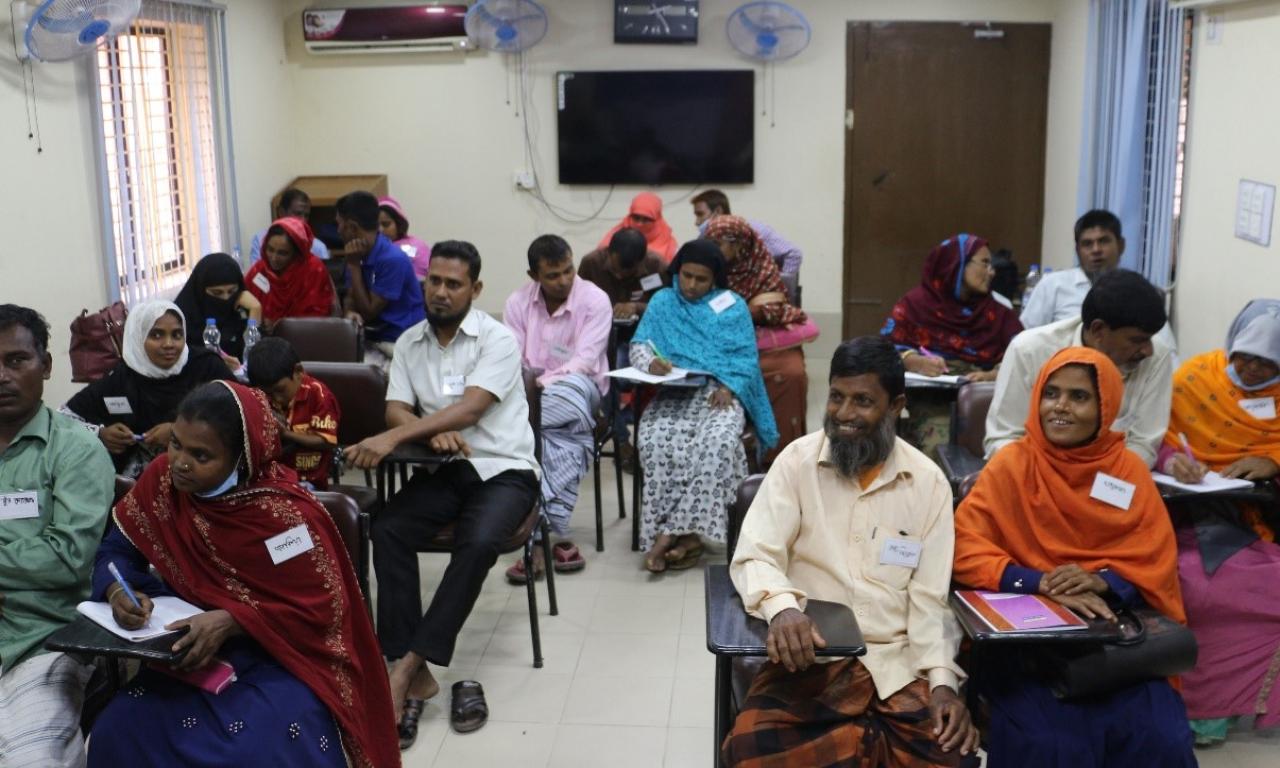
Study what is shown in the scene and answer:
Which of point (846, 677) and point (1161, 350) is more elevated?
point (1161, 350)

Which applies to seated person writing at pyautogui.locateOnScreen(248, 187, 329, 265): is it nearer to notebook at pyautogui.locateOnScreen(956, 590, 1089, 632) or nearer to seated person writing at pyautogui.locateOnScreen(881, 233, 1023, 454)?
seated person writing at pyautogui.locateOnScreen(881, 233, 1023, 454)

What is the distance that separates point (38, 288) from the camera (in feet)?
16.8

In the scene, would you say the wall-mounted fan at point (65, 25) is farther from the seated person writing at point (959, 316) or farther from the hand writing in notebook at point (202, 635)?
the seated person writing at point (959, 316)

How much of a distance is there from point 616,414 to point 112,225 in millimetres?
2556

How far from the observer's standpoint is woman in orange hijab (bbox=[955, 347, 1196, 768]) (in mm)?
2471

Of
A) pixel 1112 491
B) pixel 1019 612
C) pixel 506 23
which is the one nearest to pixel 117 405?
pixel 1019 612

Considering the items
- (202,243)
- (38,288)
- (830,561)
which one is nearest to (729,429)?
(830,561)

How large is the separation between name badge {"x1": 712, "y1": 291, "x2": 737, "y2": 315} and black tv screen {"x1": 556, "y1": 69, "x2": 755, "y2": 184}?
3.43 meters

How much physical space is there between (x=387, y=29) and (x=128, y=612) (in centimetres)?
622

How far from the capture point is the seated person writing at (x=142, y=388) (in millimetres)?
3559

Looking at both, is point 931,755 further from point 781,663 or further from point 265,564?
point 265,564

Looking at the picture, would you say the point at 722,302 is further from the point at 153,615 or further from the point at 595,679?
the point at 153,615

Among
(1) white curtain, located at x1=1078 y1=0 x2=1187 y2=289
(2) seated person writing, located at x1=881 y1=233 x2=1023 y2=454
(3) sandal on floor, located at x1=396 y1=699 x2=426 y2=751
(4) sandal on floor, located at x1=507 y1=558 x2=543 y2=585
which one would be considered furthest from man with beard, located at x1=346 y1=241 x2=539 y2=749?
(1) white curtain, located at x1=1078 y1=0 x2=1187 y2=289

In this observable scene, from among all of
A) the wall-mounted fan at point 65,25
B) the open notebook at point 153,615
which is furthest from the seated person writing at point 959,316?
the wall-mounted fan at point 65,25
